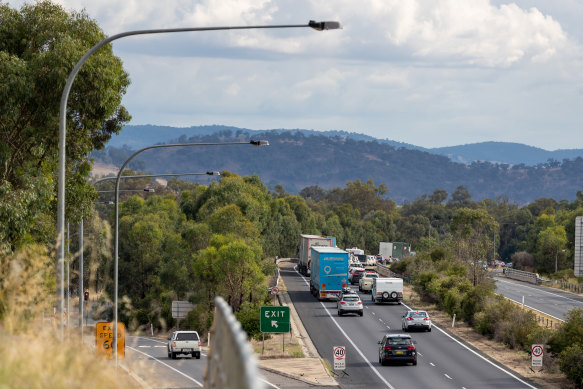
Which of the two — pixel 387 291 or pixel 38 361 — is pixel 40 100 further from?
pixel 387 291

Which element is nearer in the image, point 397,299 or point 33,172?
point 33,172

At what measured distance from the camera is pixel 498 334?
46969mm

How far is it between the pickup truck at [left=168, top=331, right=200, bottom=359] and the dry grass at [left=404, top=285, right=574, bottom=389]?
14.7 meters

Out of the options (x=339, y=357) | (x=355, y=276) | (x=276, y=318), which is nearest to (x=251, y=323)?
(x=276, y=318)

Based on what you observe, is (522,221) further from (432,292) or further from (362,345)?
(362,345)

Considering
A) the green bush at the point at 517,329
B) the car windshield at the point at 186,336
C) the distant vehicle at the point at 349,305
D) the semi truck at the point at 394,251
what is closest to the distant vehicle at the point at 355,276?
the distant vehicle at the point at 349,305

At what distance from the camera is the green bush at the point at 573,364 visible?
33.4 meters

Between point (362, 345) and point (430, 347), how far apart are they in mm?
3562

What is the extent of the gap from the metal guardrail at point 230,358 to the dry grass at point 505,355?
2770 cm

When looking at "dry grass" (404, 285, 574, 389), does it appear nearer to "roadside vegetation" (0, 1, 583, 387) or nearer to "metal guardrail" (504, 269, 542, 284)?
"roadside vegetation" (0, 1, 583, 387)

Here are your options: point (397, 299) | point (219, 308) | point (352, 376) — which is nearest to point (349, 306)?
point (397, 299)

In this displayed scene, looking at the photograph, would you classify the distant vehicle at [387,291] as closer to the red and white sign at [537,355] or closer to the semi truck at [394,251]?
the red and white sign at [537,355]

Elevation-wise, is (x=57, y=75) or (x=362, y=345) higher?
(x=57, y=75)

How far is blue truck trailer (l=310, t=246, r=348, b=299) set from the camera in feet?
201
